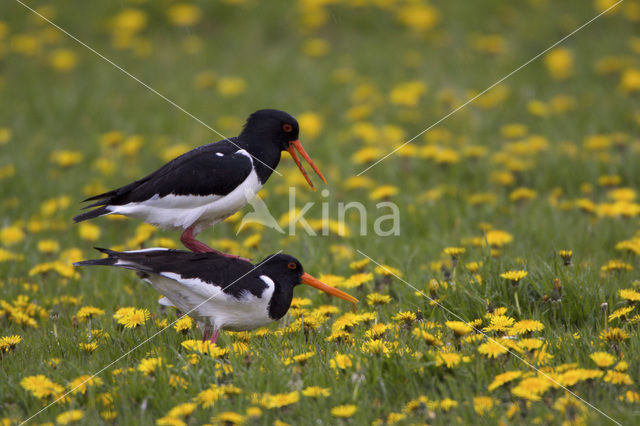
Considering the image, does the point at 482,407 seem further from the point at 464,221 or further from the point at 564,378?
the point at 464,221

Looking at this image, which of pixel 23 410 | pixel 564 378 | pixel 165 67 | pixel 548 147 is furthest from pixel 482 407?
pixel 165 67

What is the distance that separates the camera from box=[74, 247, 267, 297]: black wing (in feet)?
12.9

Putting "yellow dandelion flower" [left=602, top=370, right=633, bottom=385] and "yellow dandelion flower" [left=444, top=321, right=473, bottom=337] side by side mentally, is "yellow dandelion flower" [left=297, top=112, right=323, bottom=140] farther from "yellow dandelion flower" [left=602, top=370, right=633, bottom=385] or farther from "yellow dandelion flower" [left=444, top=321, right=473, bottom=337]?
"yellow dandelion flower" [left=602, top=370, right=633, bottom=385]

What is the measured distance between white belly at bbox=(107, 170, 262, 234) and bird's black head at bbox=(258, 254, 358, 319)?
418 millimetres

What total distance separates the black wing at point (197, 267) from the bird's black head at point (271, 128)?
806mm

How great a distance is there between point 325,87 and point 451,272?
16.9ft

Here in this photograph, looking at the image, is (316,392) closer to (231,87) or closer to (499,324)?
(499,324)

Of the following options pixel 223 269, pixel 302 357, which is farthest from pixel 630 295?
pixel 223 269

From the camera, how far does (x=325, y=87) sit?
9.57 meters

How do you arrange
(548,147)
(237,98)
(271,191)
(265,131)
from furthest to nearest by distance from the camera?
(237,98) < (548,147) < (271,191) < (265,131)

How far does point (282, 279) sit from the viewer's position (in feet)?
13.7

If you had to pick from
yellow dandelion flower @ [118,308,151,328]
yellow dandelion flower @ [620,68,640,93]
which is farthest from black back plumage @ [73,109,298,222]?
yellow dandelion flower @ [620,68,640,93]

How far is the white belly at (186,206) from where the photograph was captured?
14.2 ft

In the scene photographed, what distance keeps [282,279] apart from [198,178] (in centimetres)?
75
